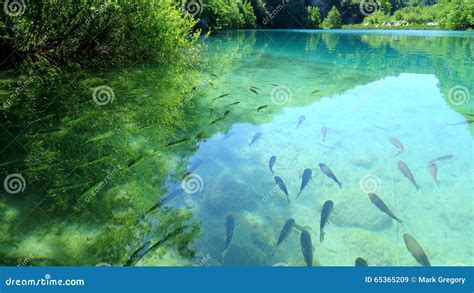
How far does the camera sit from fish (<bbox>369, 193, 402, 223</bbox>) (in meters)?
5.76

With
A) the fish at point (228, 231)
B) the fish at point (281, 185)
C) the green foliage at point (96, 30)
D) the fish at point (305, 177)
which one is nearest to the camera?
the fish at point (228, 231)

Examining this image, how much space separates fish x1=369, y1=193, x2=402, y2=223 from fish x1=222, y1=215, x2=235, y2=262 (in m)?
2.58

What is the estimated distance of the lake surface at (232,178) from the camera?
4895 millimetres

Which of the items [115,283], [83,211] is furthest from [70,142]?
[115,283]

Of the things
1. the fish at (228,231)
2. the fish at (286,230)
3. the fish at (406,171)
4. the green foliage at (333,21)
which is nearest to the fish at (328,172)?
the fish at (406,171)

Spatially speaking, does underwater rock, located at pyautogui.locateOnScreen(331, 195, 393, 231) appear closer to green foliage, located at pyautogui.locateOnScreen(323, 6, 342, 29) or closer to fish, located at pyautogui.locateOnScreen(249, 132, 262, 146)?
fish, located at pyautogui.locateOnScreen(249, 132, 262, 146)

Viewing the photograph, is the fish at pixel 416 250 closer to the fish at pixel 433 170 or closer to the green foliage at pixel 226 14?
the fish at pixel 433 170

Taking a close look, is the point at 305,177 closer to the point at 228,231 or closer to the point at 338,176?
the point at 338,176

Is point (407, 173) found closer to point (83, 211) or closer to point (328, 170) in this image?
point (328, 170)

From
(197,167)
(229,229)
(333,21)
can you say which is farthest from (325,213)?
(333,21)

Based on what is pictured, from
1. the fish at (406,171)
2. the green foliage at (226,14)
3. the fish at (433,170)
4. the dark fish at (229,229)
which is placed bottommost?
the green foliage at (226,14)

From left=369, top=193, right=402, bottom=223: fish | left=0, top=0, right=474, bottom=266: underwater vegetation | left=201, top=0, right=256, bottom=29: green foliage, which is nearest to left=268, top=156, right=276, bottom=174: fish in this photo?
left=0, top=0, right=474, bottom=266: underwater vegetation

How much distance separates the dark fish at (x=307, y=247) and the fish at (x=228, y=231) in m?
1.06

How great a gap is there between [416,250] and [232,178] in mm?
3452
